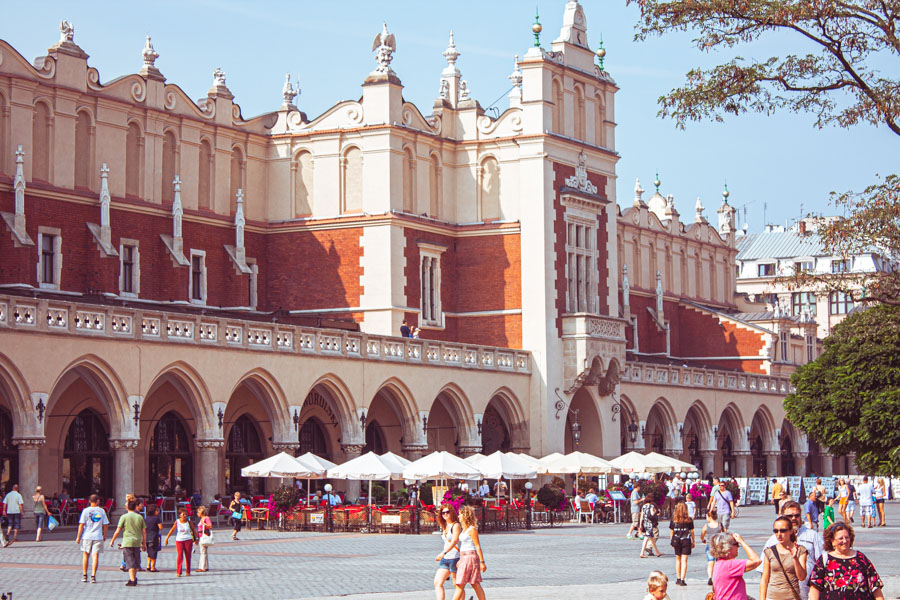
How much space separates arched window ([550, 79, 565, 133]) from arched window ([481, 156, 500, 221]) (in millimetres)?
2693

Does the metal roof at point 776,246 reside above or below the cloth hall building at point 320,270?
above

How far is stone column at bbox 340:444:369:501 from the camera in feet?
163

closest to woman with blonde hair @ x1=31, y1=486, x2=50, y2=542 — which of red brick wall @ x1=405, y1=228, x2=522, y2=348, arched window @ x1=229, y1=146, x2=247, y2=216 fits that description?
arched window @ x1=229, y1=146, x2=247, y2=216

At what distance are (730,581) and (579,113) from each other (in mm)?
46891

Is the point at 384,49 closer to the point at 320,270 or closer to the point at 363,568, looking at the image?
the point at 320,270

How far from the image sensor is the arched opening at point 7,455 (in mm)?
43406

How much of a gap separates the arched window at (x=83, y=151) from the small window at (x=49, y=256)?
7.93 ft

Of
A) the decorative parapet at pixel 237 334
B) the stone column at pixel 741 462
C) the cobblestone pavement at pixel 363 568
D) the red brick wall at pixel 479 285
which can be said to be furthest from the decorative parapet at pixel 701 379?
the cobblestone pavement at pixel 363 568

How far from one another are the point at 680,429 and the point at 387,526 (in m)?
28.7

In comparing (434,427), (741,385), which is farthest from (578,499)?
(741,385)

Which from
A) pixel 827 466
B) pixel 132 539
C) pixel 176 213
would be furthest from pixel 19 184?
pixel 827 466

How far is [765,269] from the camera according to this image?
115062mm

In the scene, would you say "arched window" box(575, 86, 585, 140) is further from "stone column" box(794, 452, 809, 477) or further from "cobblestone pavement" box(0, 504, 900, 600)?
"stone column" box(794, 452, 809, 477)

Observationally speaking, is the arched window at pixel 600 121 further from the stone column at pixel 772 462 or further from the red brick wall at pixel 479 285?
the stone column at pixel 772 462
